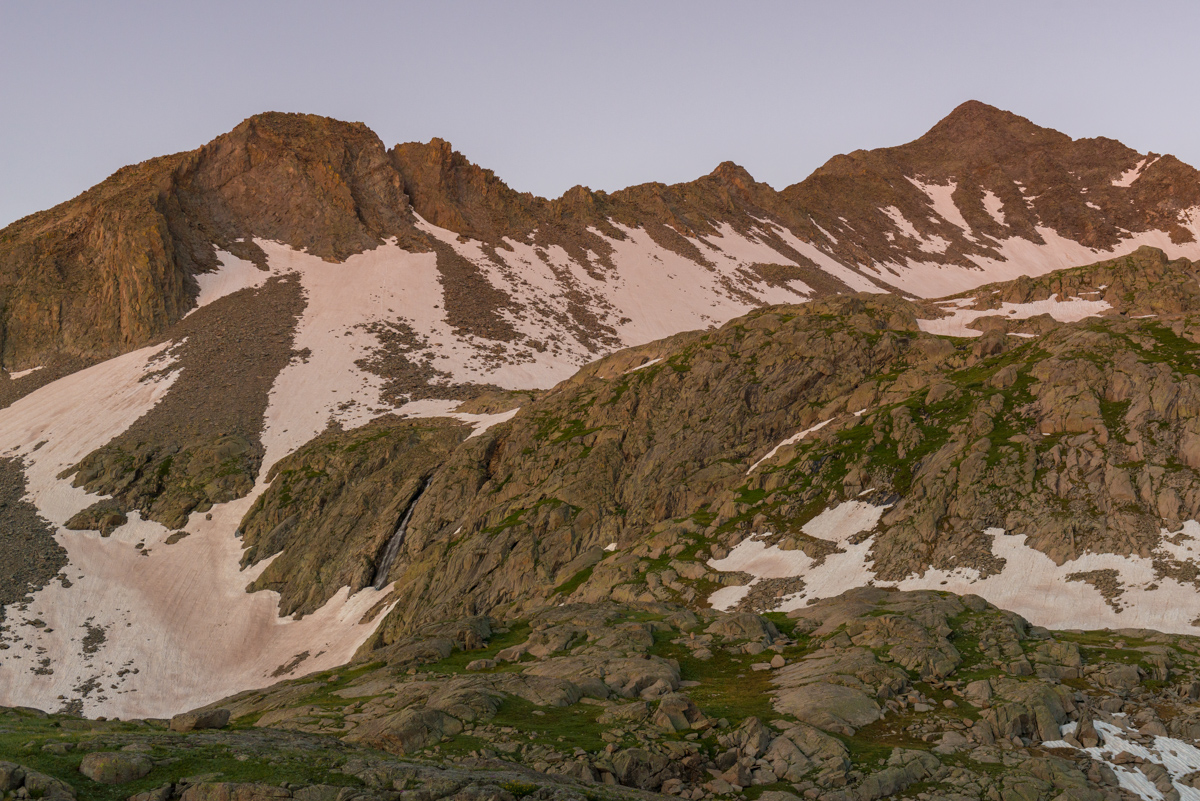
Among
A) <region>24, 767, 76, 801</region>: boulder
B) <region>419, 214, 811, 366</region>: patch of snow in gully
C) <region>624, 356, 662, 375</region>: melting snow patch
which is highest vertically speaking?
<region>419, 214, 811, 366</region>: patch of snow in gully

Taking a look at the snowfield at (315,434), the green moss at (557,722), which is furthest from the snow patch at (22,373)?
the green moss at (557,722)

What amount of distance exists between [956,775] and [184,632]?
64.8 metres

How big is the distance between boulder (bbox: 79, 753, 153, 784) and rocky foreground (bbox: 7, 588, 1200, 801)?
85mm

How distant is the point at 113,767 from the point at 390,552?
55.2 m

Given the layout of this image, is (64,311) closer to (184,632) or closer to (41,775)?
(184,632)

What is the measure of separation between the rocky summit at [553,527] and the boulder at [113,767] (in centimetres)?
7

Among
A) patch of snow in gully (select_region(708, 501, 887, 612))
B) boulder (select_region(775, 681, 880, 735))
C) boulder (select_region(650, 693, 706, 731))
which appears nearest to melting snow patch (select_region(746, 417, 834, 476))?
patch of snow in gully (select_region(708, 501, 887, 612))

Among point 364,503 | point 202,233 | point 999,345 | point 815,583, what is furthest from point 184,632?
point 202,233

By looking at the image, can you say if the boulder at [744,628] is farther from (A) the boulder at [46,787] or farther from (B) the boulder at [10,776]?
(B) the boulder at [10,776]

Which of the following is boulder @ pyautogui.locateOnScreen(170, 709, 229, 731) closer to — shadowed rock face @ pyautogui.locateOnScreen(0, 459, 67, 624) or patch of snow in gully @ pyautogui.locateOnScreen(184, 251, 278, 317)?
shadowed rock face @ pyautogui.locateOnScreen(0, 459, 67, 624)

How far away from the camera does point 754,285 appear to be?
167 m

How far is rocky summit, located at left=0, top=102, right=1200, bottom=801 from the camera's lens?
26016 millimetres

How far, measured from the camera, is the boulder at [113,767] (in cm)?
1898

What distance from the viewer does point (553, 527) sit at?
209 ft
